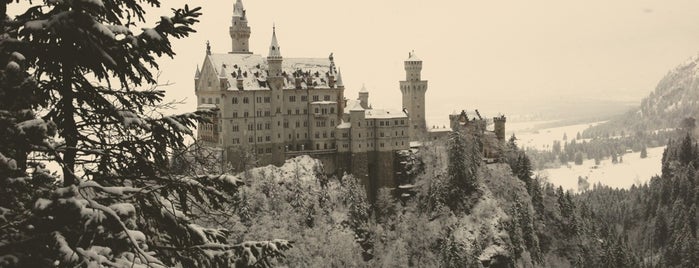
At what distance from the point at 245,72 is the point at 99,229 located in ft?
256

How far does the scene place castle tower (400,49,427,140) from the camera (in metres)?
105

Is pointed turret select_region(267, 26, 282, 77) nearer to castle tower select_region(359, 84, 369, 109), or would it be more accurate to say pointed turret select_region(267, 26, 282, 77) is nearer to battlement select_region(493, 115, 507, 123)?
castle tower select_region(359, 84, 369, 109)

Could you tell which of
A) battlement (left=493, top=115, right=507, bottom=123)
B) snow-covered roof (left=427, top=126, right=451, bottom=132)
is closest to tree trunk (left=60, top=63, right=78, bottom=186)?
snow-covered roof (left=427, top=126, right=451, bottom=132)

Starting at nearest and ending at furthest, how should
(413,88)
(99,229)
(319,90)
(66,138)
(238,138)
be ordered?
(99,229) → (66,138) → (238,138) → (319,90) → (413,88)

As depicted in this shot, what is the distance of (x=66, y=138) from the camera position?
36.2 ft

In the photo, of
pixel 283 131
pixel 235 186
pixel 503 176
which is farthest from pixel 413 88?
pixel 235 186

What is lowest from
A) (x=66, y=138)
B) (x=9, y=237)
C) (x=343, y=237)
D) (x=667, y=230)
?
(x=667, y=230)

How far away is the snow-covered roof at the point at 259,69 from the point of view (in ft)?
280

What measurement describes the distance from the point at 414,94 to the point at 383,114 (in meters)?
13.5

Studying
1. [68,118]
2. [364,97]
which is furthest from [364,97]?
[68,118]

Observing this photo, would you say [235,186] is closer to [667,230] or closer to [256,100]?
[256,100]

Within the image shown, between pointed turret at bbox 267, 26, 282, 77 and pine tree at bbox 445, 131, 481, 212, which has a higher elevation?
pointed turret at bbox 267, 26, 282, 77

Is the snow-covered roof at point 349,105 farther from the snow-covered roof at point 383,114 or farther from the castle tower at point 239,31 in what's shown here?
the castle tower at point 239,31

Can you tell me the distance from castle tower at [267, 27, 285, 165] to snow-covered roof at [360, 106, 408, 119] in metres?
11.7
